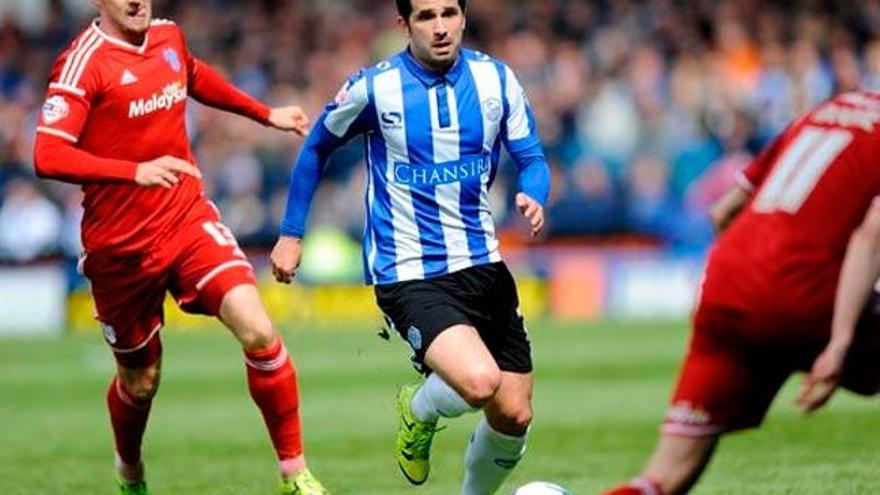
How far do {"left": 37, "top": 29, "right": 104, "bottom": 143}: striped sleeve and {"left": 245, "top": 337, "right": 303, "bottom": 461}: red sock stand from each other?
50.9 inches

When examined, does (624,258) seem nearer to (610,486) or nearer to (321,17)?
(321,17)

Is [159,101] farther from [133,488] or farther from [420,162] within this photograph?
[133,488]

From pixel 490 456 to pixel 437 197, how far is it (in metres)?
1.15

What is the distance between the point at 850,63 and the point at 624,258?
3365 mm

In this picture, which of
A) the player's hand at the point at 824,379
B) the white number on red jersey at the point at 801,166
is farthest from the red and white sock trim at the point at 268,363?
the player's hand at the point at 824,379

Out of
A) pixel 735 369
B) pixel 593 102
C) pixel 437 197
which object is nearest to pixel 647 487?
pixel 735 369

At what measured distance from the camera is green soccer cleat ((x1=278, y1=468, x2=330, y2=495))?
8742mm

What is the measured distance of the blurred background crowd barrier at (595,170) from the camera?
884 inches

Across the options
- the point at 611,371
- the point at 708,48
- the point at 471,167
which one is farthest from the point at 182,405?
the point at 708,48

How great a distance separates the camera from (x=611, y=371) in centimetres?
1683

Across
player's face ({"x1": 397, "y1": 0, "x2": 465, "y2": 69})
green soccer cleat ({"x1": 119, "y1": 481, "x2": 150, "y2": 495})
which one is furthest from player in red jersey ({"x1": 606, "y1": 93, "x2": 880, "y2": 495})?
green soccer cleat ({"x1": 119, "y1": 481, "x2": 150, "y2": 495})

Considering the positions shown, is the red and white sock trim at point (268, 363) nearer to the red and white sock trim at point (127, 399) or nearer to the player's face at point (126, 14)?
the red and white sock trim at point (127, 399)

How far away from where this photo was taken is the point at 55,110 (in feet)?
28.5

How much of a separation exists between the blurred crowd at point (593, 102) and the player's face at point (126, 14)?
13258 mm
